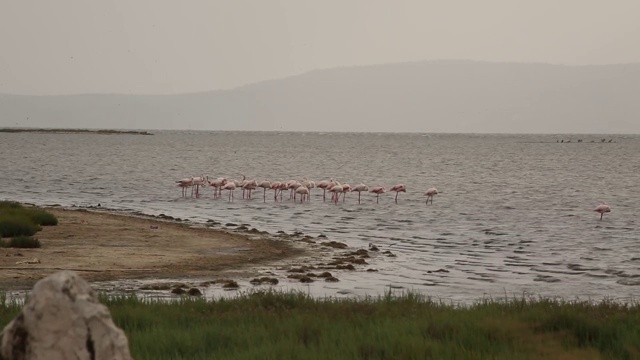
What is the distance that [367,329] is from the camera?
11320 millimetres

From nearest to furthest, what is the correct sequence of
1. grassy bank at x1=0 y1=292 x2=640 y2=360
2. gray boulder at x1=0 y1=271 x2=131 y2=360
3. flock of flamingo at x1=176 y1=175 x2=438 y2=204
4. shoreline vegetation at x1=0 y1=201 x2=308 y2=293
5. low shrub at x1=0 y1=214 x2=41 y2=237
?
gray boulder at x1=0 y1=271 x2=131 y2=360, grassy bank at x1=0 y1=292 x2=640 y2=360, shoreline vegetation at x1=0 y1=201 x2=308 y2=293, low shrub at x1=0 y1=214 x2=41 y2=237, flock of flamingo at x1=176 y1=175 x2=438 y2=204

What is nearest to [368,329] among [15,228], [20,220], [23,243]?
[23,243]

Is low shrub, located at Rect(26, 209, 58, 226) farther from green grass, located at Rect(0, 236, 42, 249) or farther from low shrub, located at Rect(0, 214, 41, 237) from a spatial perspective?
green grass, located at Rect(0, 236, 42, 249)

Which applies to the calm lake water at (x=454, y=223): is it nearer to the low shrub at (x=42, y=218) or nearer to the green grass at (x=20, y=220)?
the low shrub at (x=42, y=218)

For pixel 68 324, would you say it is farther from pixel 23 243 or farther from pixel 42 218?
pixel 42 218

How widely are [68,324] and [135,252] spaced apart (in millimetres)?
17853

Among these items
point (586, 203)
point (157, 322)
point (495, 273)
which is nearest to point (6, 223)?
point (495, 273)

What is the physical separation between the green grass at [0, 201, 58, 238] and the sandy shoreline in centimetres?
37

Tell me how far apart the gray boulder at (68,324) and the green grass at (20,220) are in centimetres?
2007

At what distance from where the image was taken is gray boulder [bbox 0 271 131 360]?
20.0 feet

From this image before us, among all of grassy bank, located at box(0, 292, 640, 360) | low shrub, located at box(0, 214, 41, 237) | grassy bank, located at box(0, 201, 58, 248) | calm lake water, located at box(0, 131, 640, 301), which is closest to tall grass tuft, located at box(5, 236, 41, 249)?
grassy bank, located at box(0, 201, 58, 248)

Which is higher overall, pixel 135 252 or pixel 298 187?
pixel 135 252

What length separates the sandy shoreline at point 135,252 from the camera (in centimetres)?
2006

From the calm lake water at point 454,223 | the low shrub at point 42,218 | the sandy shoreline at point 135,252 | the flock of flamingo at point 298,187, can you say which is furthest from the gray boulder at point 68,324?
the flock of flamingo at point 298,187
